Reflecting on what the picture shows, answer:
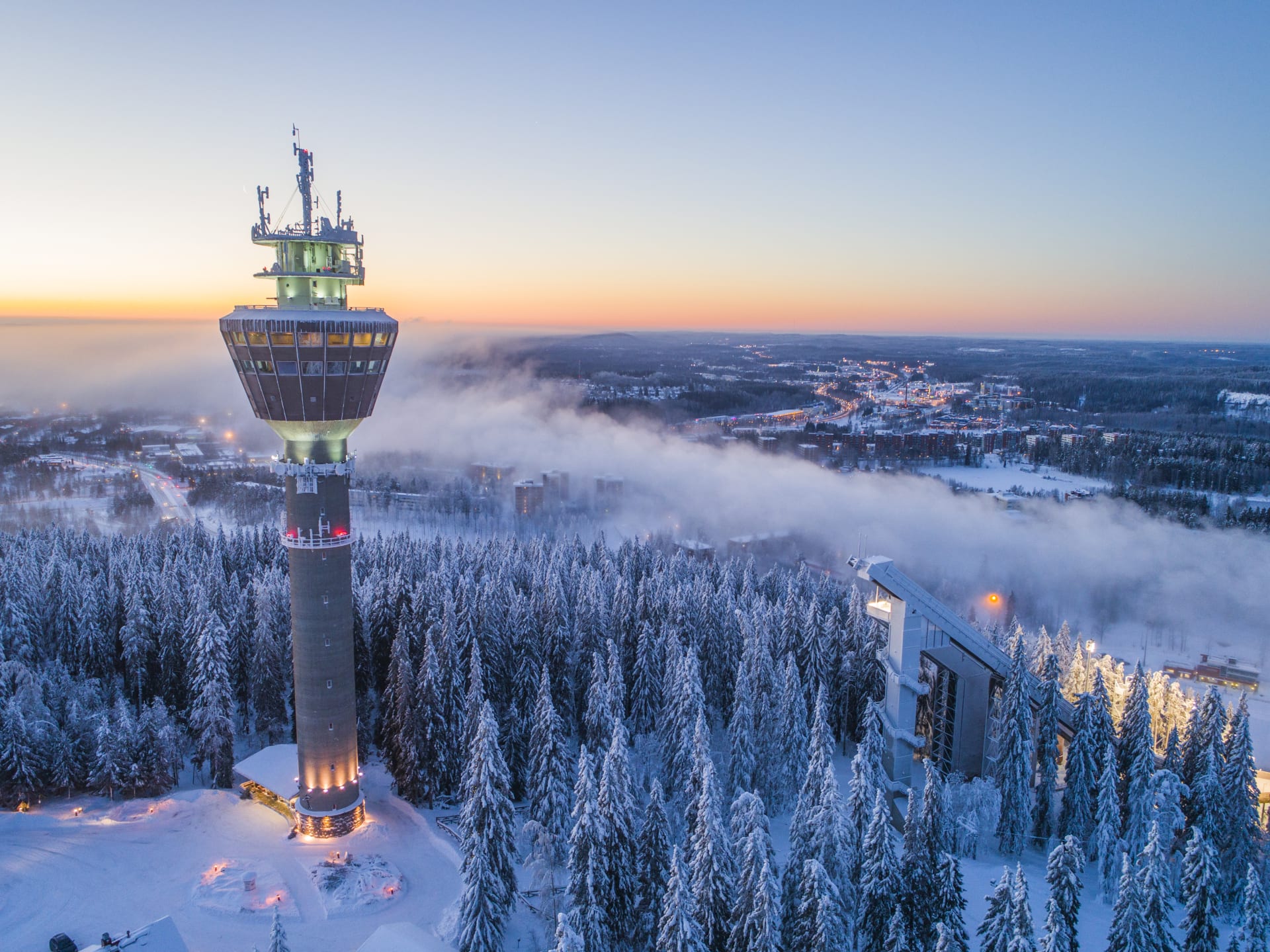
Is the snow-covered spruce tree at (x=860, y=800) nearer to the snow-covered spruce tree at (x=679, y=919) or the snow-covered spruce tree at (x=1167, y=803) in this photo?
the snow-covered spruce tree at (x=679, y=919)

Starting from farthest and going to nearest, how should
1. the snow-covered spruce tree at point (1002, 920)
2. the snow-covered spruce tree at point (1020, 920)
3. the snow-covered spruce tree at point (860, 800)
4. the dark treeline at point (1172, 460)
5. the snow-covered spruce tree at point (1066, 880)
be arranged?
the dark treeline at point (1172, 460) < the snow-covered spruce tree at point (860, 800) < the snow-covered spruce tree at point (1066, 880) < the snow-covered spruce tree at point (1002, 920) < the snow-covered spruce tree at point (1020, 920)

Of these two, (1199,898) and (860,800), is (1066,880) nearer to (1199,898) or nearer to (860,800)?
(1199,898)

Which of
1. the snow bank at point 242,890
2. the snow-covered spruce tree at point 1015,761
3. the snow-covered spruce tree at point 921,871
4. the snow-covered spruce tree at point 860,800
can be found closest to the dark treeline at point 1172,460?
the snow-covered spruce tree at point 1015,761

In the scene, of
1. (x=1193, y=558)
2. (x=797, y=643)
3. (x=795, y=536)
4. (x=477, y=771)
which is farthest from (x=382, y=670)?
(x=1193, y=558)

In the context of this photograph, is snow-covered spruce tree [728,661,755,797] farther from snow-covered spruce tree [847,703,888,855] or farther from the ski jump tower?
the ski jump tower

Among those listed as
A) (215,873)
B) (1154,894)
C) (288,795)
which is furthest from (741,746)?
(215,873)

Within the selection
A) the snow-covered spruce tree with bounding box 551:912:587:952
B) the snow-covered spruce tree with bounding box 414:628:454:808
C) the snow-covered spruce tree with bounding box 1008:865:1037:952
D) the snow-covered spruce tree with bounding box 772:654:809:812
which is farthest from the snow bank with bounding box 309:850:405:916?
the snow-covered spruce tree with bounding box 1008:865:1037:952
